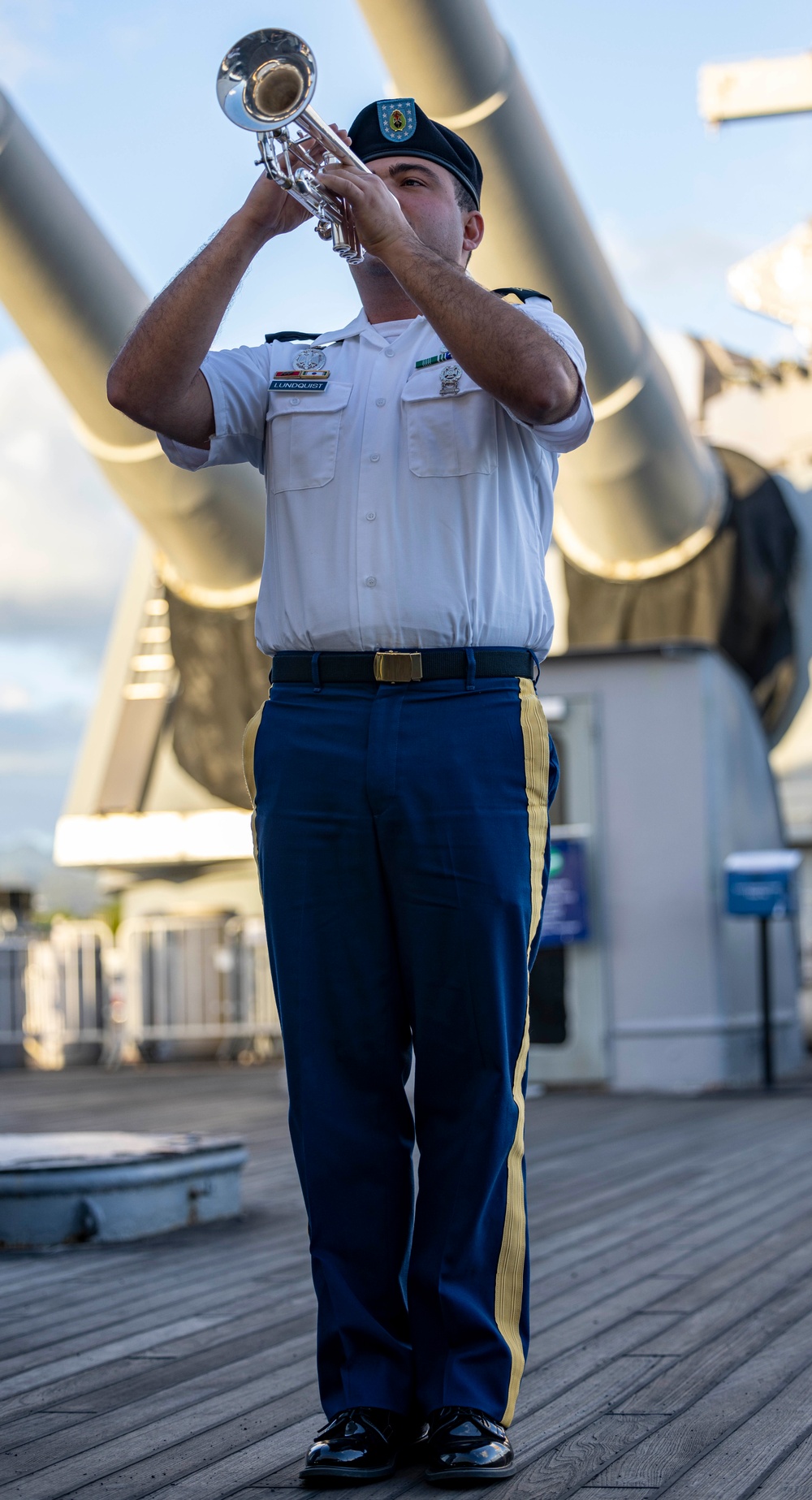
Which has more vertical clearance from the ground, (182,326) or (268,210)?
(268,210)

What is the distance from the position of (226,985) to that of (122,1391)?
1101 centimetres

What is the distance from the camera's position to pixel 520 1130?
8.00ft

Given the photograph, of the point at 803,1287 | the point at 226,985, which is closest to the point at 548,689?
the point at 226,985

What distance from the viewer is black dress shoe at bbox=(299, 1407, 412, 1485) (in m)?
2.27

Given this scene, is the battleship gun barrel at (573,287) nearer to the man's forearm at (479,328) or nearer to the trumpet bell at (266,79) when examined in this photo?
the trumpet bell at (266,79)

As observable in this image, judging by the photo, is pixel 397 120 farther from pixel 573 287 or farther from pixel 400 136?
pixel 573 287

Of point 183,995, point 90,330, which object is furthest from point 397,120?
point 183,995

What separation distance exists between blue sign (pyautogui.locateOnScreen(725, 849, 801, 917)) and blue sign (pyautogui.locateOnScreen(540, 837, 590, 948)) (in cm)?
81

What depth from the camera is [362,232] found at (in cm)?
219

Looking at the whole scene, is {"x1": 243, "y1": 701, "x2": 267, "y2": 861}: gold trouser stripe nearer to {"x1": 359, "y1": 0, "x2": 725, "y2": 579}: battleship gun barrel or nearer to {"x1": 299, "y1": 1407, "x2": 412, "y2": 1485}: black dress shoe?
{"x1": 299, "y1": 1407, "x2": 412, "y2": 1485}: black dress shoe

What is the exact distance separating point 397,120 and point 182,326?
43 centimetres

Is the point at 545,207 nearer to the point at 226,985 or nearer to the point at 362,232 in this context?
the point at 226,985

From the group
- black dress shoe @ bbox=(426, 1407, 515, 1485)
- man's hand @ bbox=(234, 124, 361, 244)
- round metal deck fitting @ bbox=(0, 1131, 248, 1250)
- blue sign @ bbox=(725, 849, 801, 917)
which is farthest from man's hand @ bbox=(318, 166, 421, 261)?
blue sign @ bbox=(725, 849, 801, 917)

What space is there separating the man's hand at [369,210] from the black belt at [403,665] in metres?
0.54
